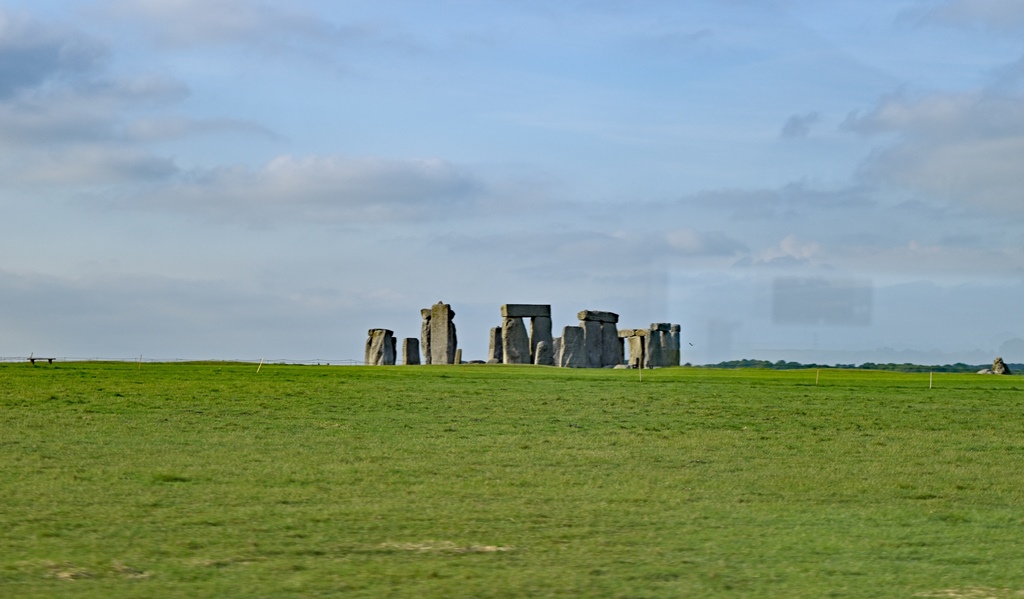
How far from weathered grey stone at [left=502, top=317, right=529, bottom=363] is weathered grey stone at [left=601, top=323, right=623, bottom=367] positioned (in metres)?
2.96

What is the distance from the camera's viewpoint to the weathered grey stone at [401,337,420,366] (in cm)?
4028

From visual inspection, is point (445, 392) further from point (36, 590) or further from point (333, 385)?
point (36, 590)

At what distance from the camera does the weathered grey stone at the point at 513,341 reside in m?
38.1

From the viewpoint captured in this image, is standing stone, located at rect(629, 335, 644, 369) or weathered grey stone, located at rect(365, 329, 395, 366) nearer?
standing stone, located at rect(629, 335, 644, 369)

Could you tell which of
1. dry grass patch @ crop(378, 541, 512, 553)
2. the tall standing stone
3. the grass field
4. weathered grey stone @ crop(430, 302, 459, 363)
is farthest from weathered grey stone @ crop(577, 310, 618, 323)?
dry grass patch @ crop(378, 541, 512, 553)

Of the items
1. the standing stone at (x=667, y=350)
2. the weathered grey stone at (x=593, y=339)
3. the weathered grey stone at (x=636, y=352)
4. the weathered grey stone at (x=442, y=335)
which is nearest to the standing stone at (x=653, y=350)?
the standing stone at (x=667, y=350)

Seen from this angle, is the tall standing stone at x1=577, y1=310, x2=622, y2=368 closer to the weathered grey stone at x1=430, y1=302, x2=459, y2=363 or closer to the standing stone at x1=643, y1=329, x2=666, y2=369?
the standing stone at x1=643, y1=329, x2=666, y2=369

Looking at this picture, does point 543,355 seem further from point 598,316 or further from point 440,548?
point 440,548

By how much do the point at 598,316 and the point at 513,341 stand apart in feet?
10.5

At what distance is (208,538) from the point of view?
21.3 feet

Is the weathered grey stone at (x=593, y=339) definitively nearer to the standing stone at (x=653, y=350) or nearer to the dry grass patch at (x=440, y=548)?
the standing stone at (x=653, y=350)

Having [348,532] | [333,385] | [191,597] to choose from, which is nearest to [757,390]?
[333,385]

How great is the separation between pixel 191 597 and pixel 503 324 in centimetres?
3323

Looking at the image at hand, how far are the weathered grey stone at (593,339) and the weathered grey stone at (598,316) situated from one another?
113mm
